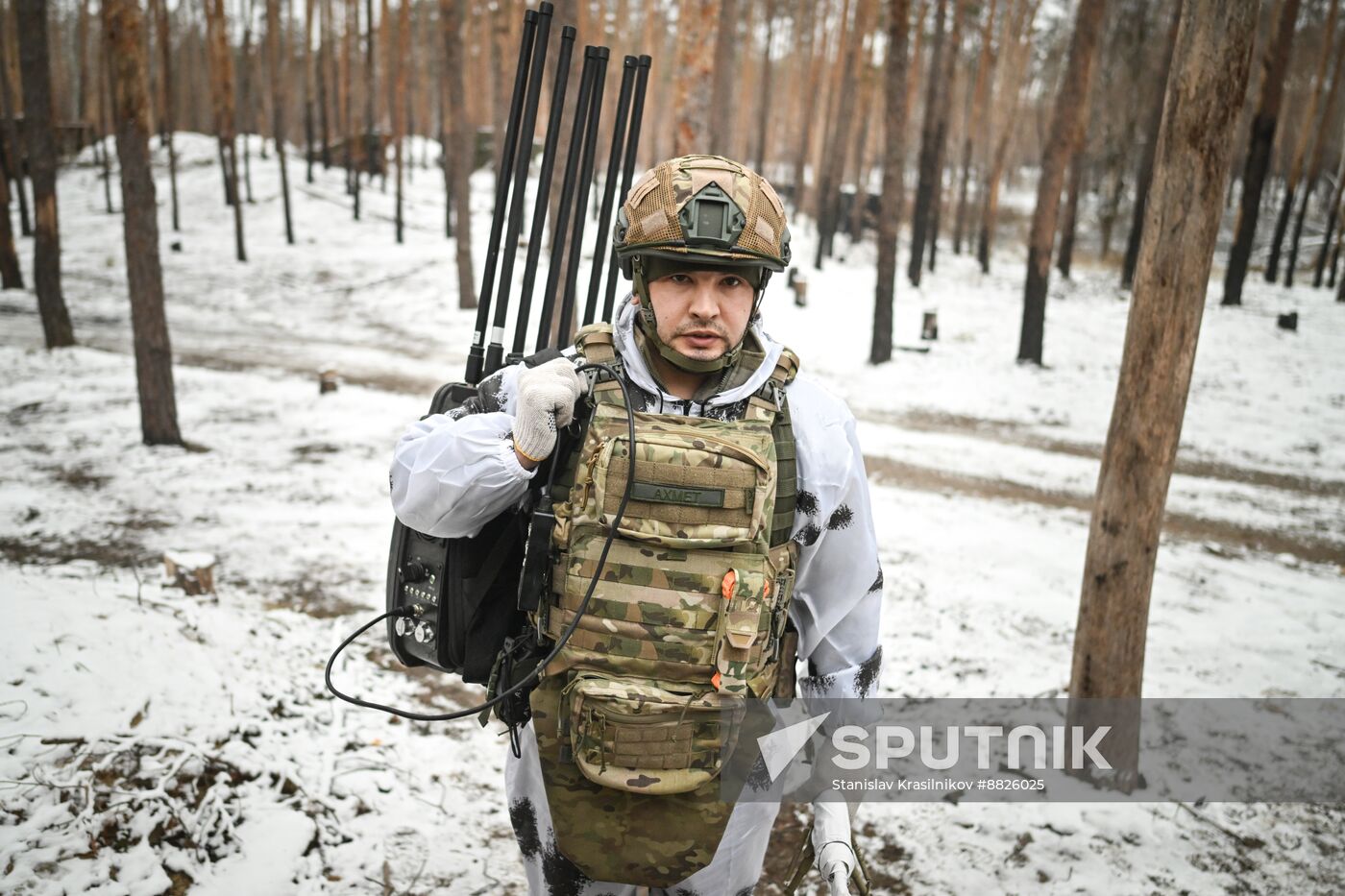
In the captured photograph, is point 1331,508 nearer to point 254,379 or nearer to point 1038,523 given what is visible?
point 1038,523

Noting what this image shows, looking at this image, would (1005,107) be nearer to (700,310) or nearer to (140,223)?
(140,223)

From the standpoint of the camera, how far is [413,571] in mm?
2127

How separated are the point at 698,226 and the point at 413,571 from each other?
116 centimetres

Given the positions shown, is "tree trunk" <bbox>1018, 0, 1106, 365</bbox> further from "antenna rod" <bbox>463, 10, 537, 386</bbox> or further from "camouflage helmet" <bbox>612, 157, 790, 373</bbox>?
"camouflage helmet" <bbox>612, 157, 790, 373</bbox>

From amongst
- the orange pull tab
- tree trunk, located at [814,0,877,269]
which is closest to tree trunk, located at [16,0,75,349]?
the orange pull tab

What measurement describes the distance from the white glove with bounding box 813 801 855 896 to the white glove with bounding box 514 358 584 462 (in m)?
1.16

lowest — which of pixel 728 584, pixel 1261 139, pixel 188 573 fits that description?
pixel 188 573

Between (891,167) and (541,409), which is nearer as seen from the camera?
(541,409)

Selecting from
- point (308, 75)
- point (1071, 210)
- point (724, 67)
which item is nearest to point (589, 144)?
point (724, 67)

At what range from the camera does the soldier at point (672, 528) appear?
5.90 feet

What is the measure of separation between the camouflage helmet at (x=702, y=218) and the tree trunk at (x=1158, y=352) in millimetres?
2167

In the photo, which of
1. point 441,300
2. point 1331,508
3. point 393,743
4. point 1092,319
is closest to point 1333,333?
point 1092,319

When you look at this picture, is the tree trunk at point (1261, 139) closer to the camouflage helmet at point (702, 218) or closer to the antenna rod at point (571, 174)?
the antenna rod at point (571, 174)

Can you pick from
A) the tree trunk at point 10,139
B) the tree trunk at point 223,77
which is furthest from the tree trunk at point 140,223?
the tree trunk at point 10,139
